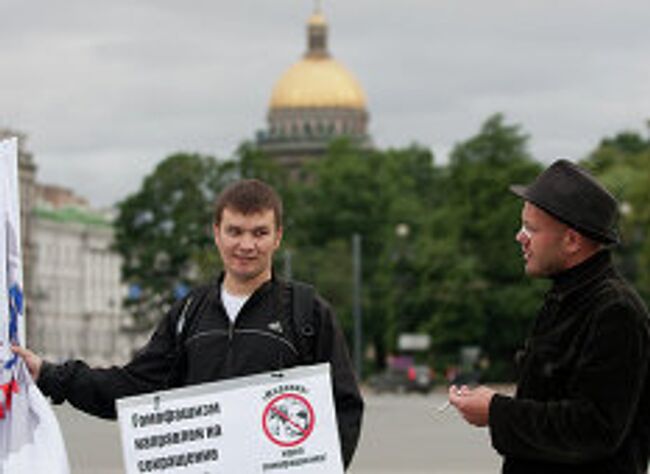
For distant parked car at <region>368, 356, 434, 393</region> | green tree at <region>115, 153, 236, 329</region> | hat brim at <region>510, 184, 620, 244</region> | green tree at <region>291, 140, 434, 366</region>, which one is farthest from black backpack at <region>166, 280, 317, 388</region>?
green tree at <region>115, 153, 236, 329</region>

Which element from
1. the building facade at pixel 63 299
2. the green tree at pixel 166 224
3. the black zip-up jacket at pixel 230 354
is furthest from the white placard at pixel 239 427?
the building facade at pixel 63 299

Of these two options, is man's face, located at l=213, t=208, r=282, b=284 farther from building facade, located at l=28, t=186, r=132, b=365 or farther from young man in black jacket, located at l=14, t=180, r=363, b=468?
building facade, located at l=28, t=186, r=132, b=365

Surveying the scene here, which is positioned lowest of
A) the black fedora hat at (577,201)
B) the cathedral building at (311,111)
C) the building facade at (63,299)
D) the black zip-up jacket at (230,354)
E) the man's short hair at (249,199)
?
the black zip-up jacket at (230,354)

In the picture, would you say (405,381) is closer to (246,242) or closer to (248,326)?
(248,326)

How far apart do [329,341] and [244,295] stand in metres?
0.31

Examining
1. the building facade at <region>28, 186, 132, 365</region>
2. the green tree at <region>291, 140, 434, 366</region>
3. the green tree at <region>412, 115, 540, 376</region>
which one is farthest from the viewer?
the building facade at <region>28, 186, 132, 365</region>

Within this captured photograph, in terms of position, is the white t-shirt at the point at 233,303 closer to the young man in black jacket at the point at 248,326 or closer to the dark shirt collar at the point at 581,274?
the young man in black jacket at the point at 248,326

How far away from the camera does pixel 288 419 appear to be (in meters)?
6.89

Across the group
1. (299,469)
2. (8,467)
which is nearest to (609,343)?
(299,469)

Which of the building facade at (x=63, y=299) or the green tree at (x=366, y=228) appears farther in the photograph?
the building facade at (x=63, y=299)

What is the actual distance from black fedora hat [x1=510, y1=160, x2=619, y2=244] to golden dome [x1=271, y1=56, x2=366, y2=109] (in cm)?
18161

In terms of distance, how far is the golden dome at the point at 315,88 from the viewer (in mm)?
188500

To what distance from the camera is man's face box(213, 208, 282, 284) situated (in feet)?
23.8

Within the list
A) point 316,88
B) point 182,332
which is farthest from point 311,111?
point 182,332
